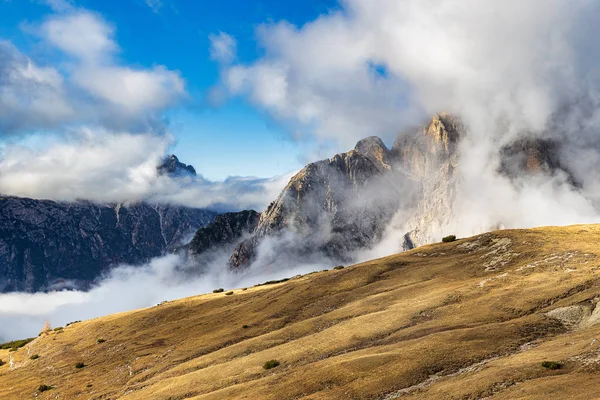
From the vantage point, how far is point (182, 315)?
74.0 m

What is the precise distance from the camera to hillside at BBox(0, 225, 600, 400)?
31.8m

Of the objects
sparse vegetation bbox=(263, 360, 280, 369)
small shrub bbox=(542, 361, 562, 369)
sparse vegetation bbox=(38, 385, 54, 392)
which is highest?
sparse vegetation bbox=(263, 360, 280, 369)

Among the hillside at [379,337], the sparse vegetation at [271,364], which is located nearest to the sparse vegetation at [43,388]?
the hillside at [379,337]

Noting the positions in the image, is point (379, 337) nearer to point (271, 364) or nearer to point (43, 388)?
point (271, 364)

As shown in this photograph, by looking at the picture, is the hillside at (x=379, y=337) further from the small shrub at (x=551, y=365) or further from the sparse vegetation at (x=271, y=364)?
the small shrub at (x=551, y=365)

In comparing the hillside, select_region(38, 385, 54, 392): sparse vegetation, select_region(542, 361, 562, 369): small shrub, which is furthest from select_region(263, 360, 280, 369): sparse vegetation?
select_region(38, 385, 54, 392): sparse vegetation

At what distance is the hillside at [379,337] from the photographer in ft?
104

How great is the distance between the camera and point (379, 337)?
42812 millimetres

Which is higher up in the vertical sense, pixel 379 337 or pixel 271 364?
pixel 379 337

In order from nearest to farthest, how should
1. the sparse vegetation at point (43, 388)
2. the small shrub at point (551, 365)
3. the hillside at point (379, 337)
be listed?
the small shrub at point (551, 365) → the hillside at point (379, 337) → the sparse vegetation at point (43, 388)

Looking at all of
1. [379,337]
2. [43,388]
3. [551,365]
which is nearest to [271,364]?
[379,337]

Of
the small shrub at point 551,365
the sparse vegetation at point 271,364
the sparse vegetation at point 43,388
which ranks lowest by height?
the sparse vegetation at point 43,388

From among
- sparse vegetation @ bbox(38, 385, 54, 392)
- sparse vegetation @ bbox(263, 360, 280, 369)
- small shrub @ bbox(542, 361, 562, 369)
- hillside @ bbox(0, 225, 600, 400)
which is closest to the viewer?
small shrub @ bbox(542, 361, 562, 369)

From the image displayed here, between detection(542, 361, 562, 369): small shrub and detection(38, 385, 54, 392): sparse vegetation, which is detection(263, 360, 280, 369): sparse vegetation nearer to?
detection(542, 361, 562, 369): small shrub
